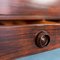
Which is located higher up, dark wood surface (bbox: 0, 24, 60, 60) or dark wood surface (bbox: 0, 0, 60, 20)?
dark wood surface (bbox: 0, 0, 60, 20)

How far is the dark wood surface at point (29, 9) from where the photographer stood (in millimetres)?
446

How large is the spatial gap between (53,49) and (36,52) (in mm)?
102

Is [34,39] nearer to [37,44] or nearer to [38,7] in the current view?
[37,44]

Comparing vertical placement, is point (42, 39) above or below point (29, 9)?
below

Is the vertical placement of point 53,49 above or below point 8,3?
below

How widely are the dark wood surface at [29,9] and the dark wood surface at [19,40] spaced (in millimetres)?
58

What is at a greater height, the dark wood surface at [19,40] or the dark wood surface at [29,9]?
the dark wood surface at [29,9]

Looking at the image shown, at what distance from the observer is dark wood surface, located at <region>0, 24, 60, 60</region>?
412 millimetres

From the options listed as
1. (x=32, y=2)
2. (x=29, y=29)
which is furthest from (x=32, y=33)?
(x=32, y=2)

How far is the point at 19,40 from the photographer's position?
1.47 feet

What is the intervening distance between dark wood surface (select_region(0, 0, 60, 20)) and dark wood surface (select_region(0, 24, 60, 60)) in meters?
0.06

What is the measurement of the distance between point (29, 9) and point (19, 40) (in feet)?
0.44

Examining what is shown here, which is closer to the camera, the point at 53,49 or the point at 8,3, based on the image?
the point at 8,3

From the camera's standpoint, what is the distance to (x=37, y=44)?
1.65ft
